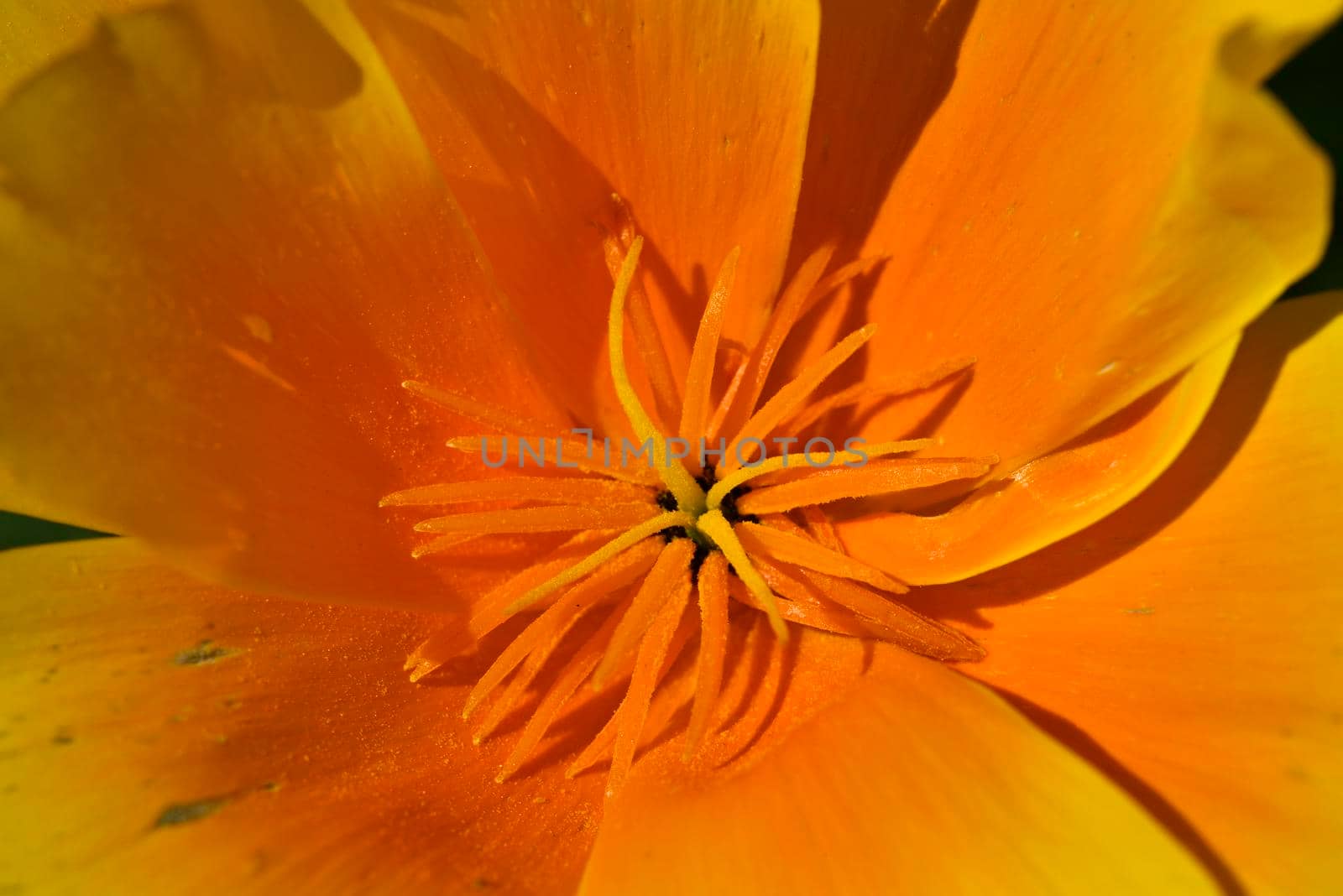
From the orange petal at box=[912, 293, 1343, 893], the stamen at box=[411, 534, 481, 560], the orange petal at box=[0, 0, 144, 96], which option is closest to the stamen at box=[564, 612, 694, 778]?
the stamen at box=[411, 534, 481, 560]

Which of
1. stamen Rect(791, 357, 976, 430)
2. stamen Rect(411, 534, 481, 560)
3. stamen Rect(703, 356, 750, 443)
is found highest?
stamen Rect(703, 356, 750, 443)

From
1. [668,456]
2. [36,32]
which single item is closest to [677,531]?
[668,456]

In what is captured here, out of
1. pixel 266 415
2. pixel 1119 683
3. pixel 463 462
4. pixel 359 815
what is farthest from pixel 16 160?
pixel 1119 683

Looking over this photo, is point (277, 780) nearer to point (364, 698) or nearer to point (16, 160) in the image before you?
point (364, 698)

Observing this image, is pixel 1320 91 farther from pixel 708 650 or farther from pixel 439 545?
Answer: pixel 439 545

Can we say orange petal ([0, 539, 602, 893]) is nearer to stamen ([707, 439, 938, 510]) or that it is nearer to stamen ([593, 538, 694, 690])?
stamen ([593, 538, 694, 690])

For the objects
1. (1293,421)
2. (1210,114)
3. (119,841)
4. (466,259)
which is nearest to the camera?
(1210,114)
